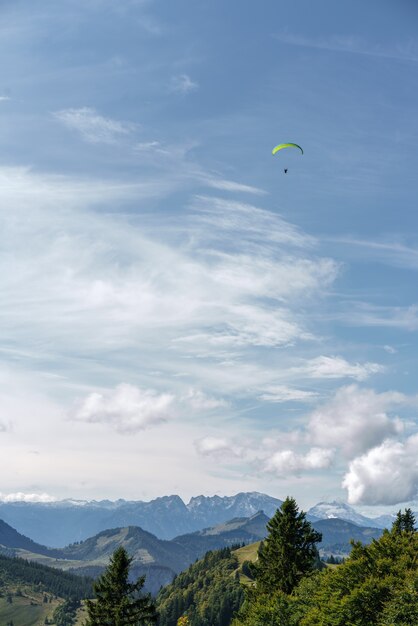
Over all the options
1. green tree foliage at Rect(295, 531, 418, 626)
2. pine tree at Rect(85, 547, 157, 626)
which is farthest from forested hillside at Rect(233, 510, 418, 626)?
pine tree at Rect(85, 547, 157, 626)

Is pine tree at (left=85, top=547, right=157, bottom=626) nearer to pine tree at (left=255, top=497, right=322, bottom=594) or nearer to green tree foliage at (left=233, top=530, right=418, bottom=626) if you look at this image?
green tree foliage at (left=233, top=530, right=418, bottom=626)

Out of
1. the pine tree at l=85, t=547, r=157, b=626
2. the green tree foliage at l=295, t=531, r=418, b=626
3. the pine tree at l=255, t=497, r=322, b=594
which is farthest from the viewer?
the pine tree at l=255, t=497, r=322, b=594

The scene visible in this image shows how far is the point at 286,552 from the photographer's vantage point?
68.2m

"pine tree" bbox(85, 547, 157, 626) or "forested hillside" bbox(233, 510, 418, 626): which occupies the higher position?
"forested hillside" bbox(233, 510, 418, 626)

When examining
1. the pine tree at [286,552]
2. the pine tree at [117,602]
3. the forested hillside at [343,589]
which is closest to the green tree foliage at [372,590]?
the forested hillside at [343,589]

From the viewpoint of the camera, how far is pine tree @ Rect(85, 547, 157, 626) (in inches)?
2190

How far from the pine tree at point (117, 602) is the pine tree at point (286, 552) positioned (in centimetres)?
1703

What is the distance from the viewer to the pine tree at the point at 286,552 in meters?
68.1

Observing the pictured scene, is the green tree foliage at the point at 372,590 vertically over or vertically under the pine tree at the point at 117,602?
over

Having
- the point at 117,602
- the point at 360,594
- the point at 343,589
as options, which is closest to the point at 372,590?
the point at 360,594

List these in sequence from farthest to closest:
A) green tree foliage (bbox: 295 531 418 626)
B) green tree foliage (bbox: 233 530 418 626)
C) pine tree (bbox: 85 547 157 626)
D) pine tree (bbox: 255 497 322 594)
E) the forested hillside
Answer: pine tree (bbox: 255 497 322 594), pine tree (bbox: 85 547 157 626), the forested hillside, green tree foliage (bbox: 233 530 418 626), green tree foliage (bbox: 295 531 418 626)

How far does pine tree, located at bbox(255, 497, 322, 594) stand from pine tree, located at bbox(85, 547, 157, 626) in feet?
55.9

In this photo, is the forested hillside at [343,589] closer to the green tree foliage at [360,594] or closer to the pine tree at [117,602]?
the green tree foliage at [360,594]

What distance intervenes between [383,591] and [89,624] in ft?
91.7
